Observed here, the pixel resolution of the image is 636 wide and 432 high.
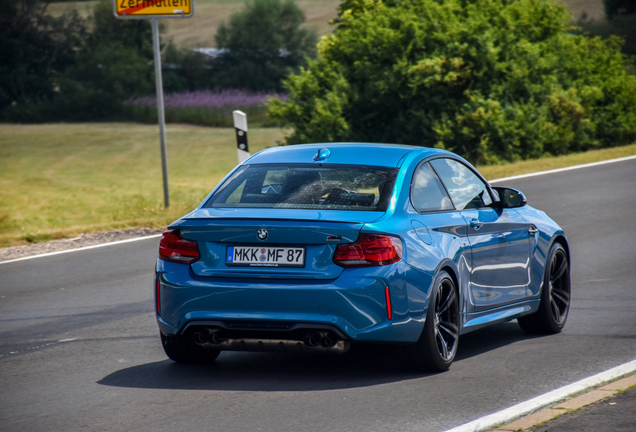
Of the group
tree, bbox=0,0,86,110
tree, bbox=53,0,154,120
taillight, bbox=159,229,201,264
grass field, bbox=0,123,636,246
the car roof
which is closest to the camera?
taillight, bbox=159,229,201,264

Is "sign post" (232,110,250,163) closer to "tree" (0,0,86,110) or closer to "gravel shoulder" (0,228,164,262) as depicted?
"gravel shoulder" (0,228,164,262)

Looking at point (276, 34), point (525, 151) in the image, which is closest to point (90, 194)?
point (525, 151)

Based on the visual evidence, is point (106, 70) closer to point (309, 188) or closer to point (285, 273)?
point (309, 188)

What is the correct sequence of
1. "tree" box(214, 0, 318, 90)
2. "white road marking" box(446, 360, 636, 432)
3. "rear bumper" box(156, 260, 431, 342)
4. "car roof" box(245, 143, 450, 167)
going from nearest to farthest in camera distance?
"white road marking" box(446, 360, 636, 432) → "rear bumper" box(156, 260, 431, 342) → "car roof" box(245, 143, 450, 167) → "tree" box(214, 0, 318, 90)

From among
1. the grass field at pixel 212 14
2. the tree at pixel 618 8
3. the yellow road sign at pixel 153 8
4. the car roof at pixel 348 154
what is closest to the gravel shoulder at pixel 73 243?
the yellow road sign at pixel 153 8

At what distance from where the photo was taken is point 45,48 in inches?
2756

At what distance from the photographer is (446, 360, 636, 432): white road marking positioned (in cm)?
500

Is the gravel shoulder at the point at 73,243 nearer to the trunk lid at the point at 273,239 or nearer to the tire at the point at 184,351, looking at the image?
the tire at the point at 184,351

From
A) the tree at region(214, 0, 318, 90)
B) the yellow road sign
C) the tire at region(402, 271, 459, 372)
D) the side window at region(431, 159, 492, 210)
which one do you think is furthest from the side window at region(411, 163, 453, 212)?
the tree at region(214, 0, 318, 90)

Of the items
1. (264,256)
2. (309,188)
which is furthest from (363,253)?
(309,188)

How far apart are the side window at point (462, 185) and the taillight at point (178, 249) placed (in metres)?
1.93

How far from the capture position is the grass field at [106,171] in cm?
1757

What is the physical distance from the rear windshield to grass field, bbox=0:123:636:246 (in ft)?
27.9

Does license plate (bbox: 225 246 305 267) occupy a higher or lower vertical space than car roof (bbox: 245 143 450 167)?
lower
